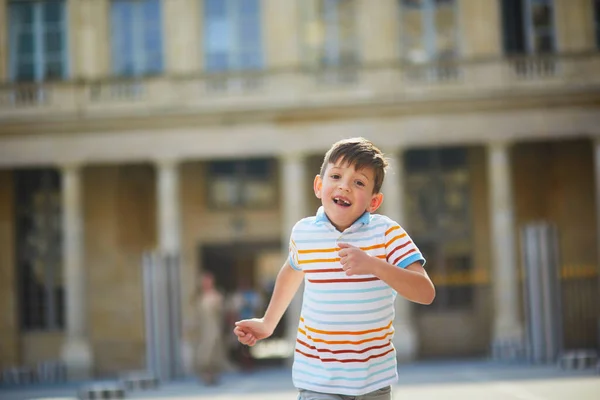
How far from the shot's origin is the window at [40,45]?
2439cm

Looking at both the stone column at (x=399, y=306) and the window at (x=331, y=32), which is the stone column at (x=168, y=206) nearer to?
the window at (x=331, y=32)

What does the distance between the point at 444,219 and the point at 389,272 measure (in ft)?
70.8

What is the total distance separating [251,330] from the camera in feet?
14.4

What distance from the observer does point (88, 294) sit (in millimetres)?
25438

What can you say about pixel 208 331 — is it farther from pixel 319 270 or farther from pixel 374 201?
pixel 319 270

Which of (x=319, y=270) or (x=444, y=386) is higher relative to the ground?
(x=319, y=270)

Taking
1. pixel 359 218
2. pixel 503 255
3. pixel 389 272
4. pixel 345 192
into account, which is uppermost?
pixel 345 192

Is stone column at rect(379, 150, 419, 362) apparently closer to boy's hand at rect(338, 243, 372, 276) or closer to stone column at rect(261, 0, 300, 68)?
stone column at rect(261, 0, 300, 68)

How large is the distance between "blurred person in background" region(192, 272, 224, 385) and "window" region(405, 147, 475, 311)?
26.4 feet

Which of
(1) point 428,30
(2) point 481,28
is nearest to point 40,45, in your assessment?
(1) point 428,30

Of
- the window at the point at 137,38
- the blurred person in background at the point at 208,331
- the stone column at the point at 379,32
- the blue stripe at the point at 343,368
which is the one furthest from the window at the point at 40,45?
the blue stripe at the point at 343,368

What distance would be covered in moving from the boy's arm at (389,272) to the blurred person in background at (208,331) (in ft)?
44.6

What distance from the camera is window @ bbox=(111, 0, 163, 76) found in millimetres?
24281

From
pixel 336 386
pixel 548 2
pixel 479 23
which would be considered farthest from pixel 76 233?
pixel 336 386
